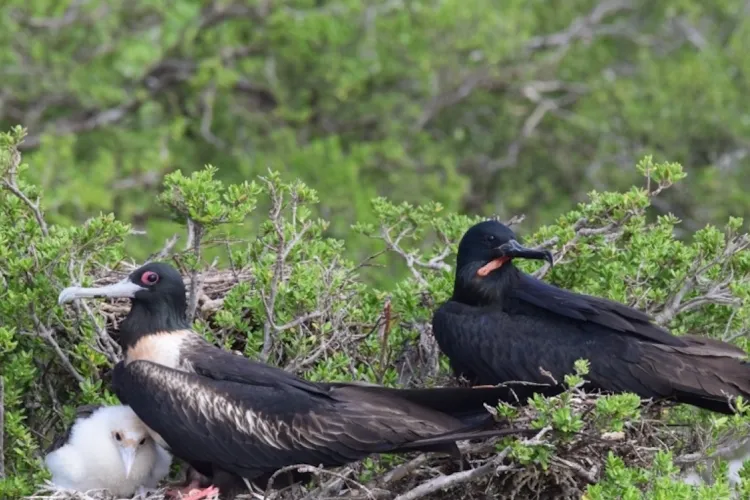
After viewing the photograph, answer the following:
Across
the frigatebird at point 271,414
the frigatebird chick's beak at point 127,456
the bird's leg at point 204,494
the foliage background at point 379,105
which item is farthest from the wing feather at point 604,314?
the foliage background at point 379,105

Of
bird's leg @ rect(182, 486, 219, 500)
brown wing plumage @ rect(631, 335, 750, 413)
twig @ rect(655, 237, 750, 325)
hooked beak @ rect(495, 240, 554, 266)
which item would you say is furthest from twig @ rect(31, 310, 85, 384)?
twig @ rect(655, 237, 750, 325)

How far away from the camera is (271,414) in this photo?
606cm

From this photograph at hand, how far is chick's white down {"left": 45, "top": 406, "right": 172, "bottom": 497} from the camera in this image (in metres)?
6.13

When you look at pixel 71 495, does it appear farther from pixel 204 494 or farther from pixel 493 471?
pixel 493 471

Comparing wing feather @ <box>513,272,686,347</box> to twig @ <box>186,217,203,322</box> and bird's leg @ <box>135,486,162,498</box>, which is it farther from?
bird's leg @ <box>135,486,162,498</box>

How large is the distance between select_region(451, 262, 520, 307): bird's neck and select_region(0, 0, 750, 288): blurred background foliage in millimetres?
5956

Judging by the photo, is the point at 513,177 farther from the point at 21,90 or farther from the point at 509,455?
the point at 509,455

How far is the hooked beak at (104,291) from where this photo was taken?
603cm

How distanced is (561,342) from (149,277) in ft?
Answer: 5.81

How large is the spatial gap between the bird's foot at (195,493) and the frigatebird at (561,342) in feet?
3.92

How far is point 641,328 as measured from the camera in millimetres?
6480

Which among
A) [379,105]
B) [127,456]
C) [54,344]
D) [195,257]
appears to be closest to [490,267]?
[195,257]

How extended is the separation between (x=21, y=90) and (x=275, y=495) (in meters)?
8.64

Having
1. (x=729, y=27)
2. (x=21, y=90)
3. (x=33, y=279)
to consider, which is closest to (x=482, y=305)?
(x=33, y=279)
